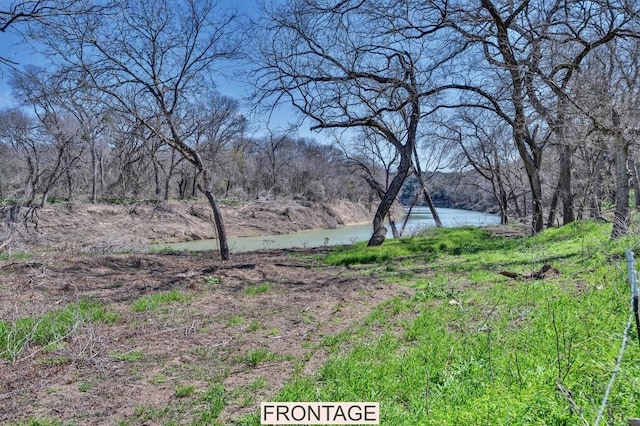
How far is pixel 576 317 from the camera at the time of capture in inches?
158

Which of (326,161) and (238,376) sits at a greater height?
(326,161)

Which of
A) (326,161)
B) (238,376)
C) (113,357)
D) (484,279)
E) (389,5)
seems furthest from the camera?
(326,161)

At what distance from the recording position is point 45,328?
4.67 meters

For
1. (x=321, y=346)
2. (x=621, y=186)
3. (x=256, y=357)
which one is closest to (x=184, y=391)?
(x=256, y=357)

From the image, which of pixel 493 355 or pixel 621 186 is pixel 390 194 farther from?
pixel 493 355

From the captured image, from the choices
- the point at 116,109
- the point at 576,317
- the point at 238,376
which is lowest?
the point at 238,376

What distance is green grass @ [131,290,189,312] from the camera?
19.4 ft

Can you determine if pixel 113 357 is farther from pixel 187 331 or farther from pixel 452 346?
pixel 452 346

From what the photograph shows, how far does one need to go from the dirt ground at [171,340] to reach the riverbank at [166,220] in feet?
29.5

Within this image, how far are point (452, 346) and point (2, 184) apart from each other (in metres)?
45.5

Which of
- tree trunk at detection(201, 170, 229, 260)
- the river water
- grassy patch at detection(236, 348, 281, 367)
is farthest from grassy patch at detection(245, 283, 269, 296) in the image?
the river water

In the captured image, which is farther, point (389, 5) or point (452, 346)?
point (389, 5)

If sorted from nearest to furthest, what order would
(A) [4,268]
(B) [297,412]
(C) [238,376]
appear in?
(B) [297,412], (C) [238,376], (A) [4,268]

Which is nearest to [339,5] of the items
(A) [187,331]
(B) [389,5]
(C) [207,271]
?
(B) [389,5]
